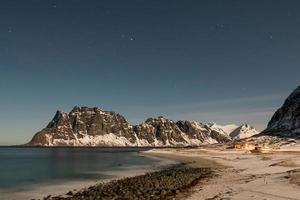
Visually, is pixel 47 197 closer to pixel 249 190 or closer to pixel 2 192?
pixel 2 192

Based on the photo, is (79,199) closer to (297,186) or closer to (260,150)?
(297,186)

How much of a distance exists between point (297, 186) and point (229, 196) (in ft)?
22.1

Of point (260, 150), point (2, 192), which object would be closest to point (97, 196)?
point (2, 192)

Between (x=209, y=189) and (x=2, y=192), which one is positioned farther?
(x=2, y=192)

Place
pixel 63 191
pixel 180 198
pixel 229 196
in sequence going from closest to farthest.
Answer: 1. pixel 229 196
2. pixel 180 198
3. pixel 63 191

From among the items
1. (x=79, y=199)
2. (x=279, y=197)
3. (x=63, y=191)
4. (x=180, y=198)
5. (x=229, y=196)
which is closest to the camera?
(x=279, y=197)

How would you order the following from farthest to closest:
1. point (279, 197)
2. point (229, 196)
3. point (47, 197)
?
point (47, 197)
point (229, 196)
point (279, 197)

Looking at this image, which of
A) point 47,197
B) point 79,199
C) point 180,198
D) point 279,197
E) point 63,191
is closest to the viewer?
point 279,197

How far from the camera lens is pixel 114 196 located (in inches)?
1448

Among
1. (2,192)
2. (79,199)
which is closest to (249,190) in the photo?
(79,199)

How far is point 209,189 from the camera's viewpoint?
37.4 meters

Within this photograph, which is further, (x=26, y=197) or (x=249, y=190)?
(x=26, y=197)

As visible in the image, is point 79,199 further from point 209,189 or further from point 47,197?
point 209,189

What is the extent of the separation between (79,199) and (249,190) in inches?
607
